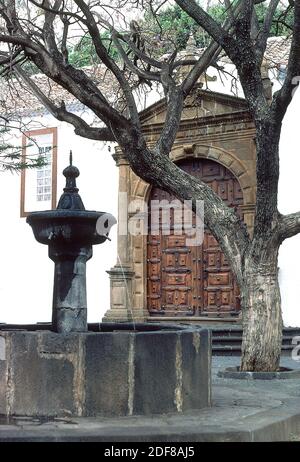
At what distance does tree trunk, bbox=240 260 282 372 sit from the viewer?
7.45m

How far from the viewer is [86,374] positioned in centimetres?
480

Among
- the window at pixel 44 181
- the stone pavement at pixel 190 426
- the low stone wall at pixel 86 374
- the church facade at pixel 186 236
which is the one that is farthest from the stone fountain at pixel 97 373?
the window at pixel 44 181

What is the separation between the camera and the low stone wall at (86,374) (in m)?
4.79

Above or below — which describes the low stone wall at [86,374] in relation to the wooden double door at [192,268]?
below

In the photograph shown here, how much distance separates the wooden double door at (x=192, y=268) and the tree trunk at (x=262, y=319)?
4.72m

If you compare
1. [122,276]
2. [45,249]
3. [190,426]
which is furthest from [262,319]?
[45,249]

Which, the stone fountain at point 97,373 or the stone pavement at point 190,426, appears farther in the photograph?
the stone fountain at point 97,373

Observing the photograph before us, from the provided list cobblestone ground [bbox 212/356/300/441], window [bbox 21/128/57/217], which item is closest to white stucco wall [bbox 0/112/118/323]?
window [bbox 21/128/57/217]

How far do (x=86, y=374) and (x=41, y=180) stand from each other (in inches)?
419

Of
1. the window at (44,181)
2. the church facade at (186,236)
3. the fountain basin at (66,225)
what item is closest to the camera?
the fountain basin at (66,225)
